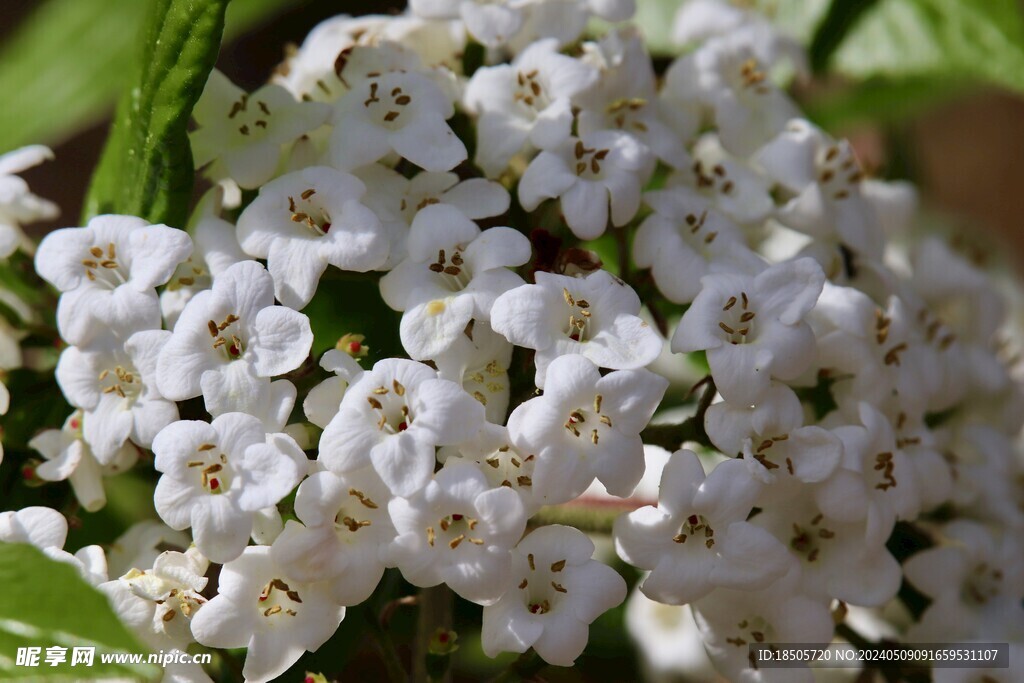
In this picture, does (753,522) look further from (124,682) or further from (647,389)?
(124,682)

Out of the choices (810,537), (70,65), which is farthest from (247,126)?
(70,65)

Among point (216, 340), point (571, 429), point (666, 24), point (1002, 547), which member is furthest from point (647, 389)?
point (666, 24)

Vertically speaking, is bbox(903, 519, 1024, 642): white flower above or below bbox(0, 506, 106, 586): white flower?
below

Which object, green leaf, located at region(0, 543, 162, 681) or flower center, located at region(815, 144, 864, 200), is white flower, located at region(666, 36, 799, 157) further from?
green leaf, located at region(0, 543, 162, 681)

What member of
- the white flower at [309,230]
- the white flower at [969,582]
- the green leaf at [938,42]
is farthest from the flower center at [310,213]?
the green leaf at [938,42]

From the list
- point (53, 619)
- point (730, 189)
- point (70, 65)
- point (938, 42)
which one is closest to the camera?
point (53, 619)

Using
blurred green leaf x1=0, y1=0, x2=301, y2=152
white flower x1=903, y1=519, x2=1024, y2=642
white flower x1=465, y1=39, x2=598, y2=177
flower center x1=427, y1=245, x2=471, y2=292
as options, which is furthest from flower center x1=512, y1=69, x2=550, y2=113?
blurred green leaf x1=0, y1=0, x2=301, y2=152

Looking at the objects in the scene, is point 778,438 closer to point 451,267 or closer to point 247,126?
point 451,267
